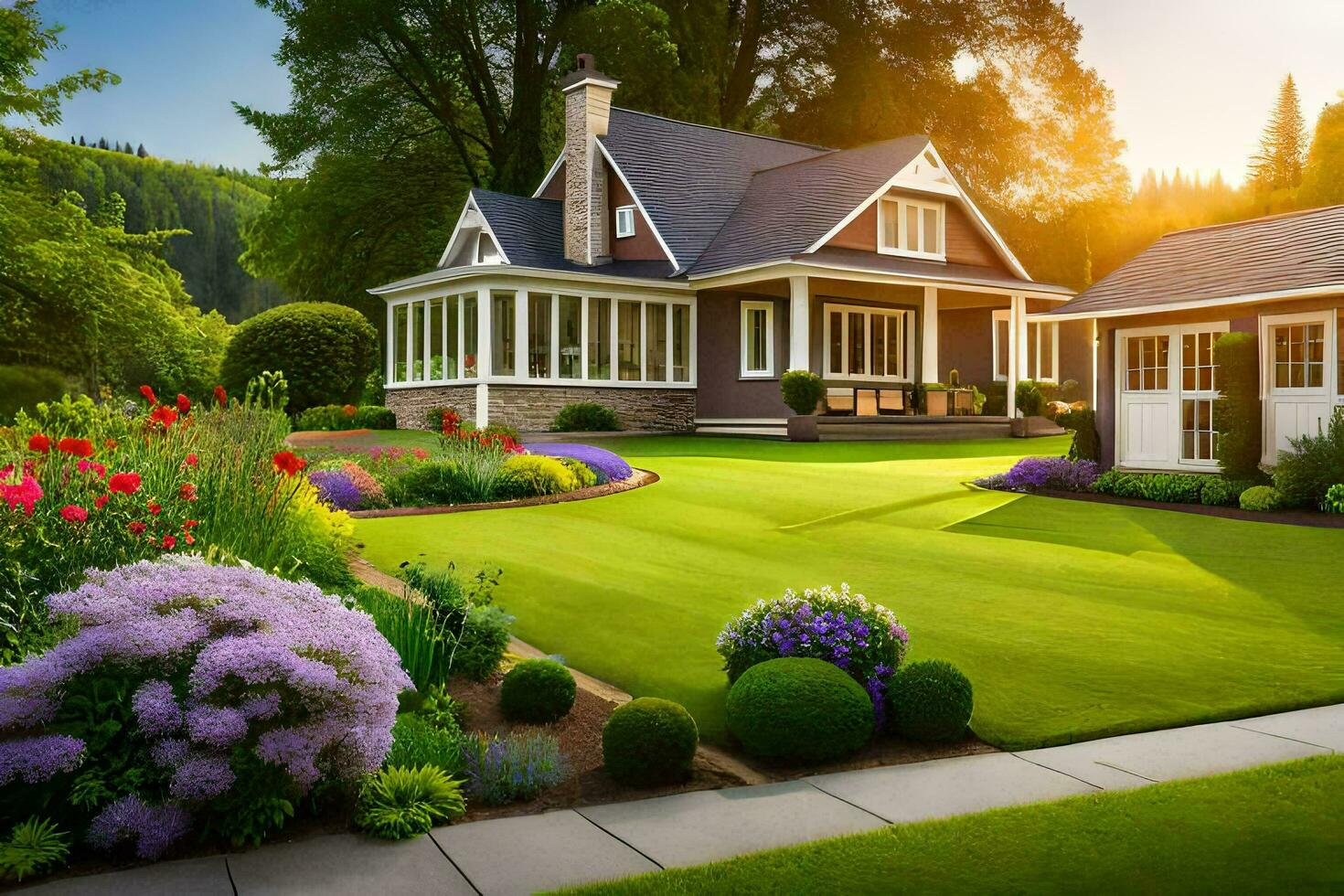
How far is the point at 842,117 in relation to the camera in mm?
39750

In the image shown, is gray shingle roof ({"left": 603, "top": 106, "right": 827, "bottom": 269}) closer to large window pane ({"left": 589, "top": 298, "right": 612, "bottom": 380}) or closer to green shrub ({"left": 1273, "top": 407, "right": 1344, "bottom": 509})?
A: large window pane ({"left": 589, "top": 298, "right": 612, "bottom": 380})

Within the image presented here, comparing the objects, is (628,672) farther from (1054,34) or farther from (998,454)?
(1054,34)

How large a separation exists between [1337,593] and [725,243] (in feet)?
61.8

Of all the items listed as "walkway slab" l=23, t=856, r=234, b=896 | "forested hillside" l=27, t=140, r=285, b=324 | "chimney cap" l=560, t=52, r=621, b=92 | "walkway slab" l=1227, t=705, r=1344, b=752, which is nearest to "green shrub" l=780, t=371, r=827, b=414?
"chimney cap" l=560, t=52, r=621, b=92

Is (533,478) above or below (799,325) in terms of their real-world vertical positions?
below

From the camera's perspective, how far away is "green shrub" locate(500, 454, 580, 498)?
1426cm

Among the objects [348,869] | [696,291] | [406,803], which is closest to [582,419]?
[696,291]

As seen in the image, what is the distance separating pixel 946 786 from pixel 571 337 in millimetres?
20485

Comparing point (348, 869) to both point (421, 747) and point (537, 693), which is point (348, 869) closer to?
point (421, 747)

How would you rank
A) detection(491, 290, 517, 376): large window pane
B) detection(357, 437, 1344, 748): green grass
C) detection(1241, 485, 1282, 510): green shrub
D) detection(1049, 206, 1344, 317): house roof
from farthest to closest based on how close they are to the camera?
detection(491, 290, 517, 376): large window pane, detection(1049, 206, 1344, 317): house roof, detection(1241, 485, 1282, 510): green shrub, detection(357, 437, 1344, 748): green grass

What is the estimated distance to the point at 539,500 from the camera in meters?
13.9

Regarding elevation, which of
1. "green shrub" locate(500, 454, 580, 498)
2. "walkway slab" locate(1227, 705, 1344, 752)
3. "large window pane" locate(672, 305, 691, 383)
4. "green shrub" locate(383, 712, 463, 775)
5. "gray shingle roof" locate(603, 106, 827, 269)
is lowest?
"walkway slab" locate(1227, 705, 1344, 752)

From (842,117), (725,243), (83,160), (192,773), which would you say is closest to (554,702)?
(192,773)

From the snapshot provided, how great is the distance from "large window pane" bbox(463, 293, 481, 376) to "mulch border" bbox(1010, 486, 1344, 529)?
1296cm
